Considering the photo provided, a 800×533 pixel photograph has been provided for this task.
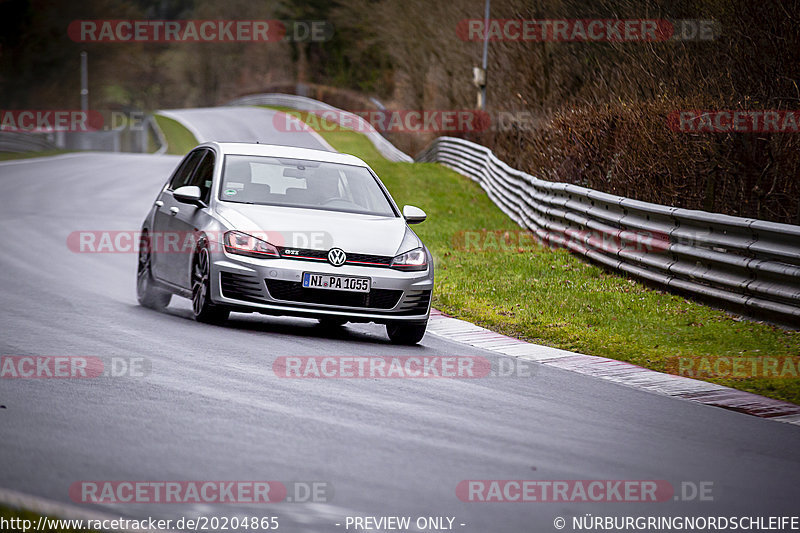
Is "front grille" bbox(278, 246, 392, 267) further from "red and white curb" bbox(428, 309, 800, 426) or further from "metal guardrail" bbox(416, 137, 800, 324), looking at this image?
"metal guardrail" bbox(416, 137, 800, 324)

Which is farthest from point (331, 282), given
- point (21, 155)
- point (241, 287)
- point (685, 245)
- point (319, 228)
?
point (21, 155)

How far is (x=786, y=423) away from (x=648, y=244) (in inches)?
252

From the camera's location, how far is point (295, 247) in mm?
10016

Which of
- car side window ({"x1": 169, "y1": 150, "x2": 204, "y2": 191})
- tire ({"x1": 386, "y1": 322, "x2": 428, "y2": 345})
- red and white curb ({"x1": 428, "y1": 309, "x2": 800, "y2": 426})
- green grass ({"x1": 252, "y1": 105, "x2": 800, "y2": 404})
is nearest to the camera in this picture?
red and white curb ({"x1": 428, "y1": 309, "x2": 800, "y2": 426})

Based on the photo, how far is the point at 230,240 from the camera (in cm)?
1015

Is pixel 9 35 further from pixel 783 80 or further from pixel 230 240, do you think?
pixel 230 240

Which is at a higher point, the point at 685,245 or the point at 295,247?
the point at 295,247

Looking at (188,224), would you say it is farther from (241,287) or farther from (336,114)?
(336,114)

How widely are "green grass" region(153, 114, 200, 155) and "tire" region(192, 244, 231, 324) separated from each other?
5304 centimetres

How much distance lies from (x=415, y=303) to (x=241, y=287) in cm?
151

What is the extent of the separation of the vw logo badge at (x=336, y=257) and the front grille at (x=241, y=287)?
632 millimetres

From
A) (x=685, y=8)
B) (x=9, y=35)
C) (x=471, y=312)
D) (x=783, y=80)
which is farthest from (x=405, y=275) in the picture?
(x=9, y=35)

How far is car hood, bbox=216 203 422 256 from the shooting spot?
1008 centimetres

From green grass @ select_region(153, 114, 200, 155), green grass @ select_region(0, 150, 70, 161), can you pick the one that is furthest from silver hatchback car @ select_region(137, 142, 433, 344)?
green grass @ select_region(153, 114, 200, 155)
